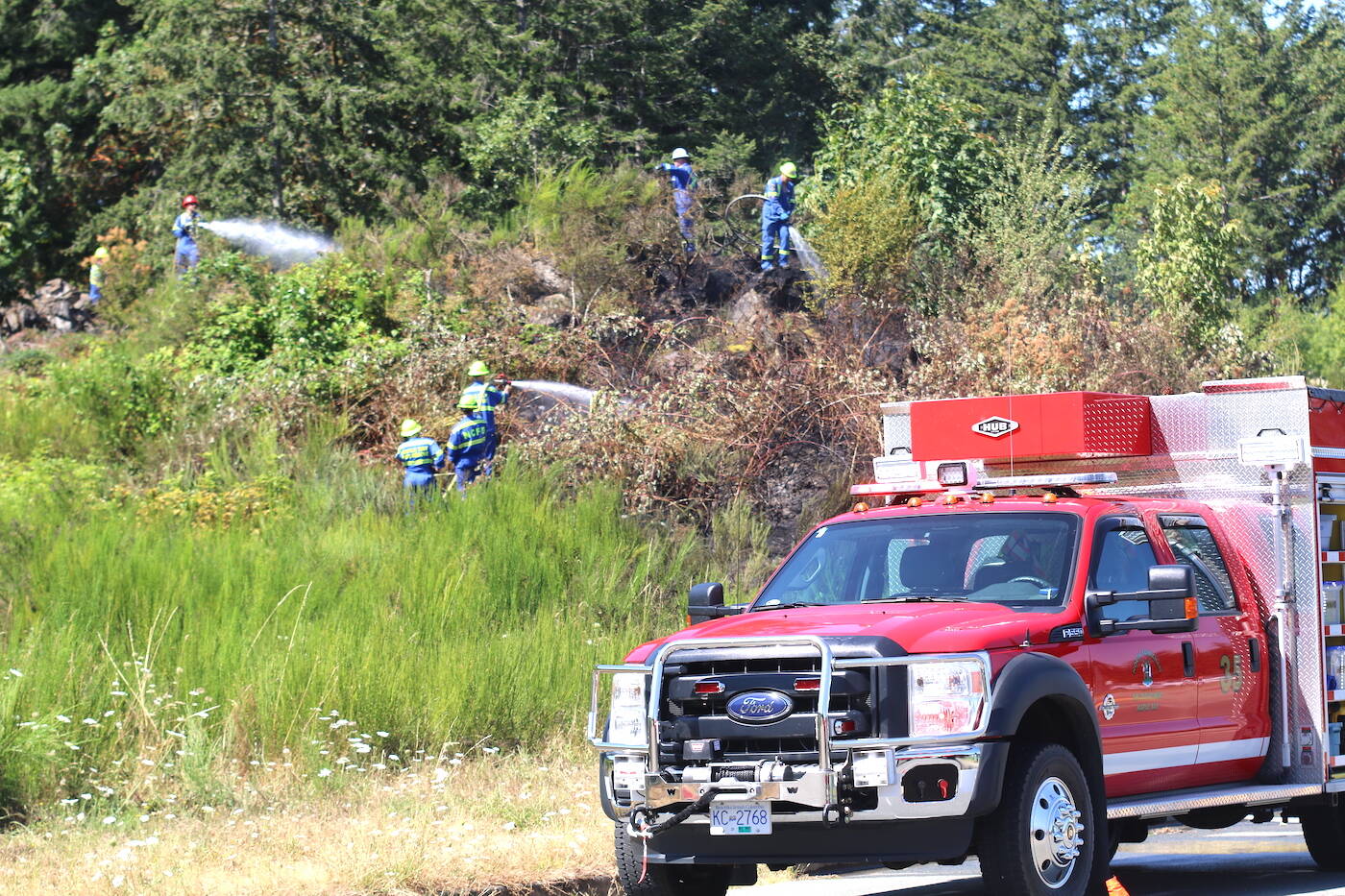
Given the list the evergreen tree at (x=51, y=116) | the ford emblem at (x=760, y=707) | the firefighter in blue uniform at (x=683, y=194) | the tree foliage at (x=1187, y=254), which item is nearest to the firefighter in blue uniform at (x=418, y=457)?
the firefighter in blue uniform at (x=683, y=194)

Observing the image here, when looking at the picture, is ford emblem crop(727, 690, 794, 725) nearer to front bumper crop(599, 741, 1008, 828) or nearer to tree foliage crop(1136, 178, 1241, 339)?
front bumper crop(599, 741, 1008, 828)

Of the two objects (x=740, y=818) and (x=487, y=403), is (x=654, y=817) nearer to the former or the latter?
(x=740, y=818)

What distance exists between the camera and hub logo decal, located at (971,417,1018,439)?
9219mm

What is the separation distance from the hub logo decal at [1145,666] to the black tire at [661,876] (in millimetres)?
2143

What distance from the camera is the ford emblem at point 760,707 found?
694 cm

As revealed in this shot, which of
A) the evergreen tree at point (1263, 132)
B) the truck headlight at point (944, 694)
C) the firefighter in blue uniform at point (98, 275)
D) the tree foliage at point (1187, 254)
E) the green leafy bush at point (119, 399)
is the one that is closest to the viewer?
the truck headlight at point (944, 694)

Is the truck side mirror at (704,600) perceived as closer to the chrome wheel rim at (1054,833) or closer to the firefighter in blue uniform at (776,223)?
the chrome wheel rim at (1054,833)

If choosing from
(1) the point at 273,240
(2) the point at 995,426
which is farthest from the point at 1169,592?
(1) the point at 273,240

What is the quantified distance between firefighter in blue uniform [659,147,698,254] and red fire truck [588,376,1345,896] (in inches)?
669

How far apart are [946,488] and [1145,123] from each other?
48.1 metres

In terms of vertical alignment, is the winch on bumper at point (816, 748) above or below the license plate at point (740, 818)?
above

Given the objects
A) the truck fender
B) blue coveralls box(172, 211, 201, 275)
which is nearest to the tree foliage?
blue coveralls box(172, 211, 201, 275)

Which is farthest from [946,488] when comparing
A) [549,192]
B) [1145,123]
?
[1145,123]

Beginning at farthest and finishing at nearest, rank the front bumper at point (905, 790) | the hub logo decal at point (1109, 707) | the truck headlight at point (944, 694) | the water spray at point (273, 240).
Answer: the water spray at point (273, 240) < the hub logo decal at point (1109, 707) < the truck headlight at point (944, 694) < the front bumper at point (905, 790)
